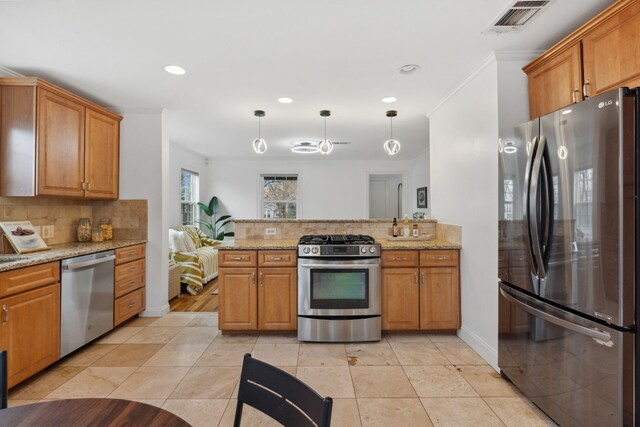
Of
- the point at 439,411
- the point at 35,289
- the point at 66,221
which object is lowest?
the point at 439,411

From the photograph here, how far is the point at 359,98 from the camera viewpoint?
3.55m

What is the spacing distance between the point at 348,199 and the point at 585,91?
5.96 meters

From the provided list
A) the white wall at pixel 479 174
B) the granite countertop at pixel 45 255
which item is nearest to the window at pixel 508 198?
the white wall at pixel 479 174

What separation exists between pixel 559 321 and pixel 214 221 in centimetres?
697

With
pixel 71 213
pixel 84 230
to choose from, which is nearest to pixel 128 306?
pixel 84 230

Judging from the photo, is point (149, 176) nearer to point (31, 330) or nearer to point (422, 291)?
point (31, 330)

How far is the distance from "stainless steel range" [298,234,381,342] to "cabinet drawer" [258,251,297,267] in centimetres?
10

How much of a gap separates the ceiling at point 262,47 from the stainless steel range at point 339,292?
1.62 metres

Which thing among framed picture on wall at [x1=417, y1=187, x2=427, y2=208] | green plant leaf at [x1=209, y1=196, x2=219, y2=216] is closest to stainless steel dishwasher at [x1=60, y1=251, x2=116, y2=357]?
green plant leaf at [x1=209, y1=196, x2=219, y2=216]

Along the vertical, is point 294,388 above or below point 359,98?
below

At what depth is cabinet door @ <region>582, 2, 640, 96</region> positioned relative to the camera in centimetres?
167

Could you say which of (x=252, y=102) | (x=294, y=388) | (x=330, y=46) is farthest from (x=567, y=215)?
(x=252, y=102)

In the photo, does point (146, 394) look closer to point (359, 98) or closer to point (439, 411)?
point (439, 411)

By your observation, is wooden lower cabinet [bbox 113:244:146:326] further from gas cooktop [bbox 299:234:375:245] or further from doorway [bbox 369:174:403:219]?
doorway [bbox 369:174:403:219]
